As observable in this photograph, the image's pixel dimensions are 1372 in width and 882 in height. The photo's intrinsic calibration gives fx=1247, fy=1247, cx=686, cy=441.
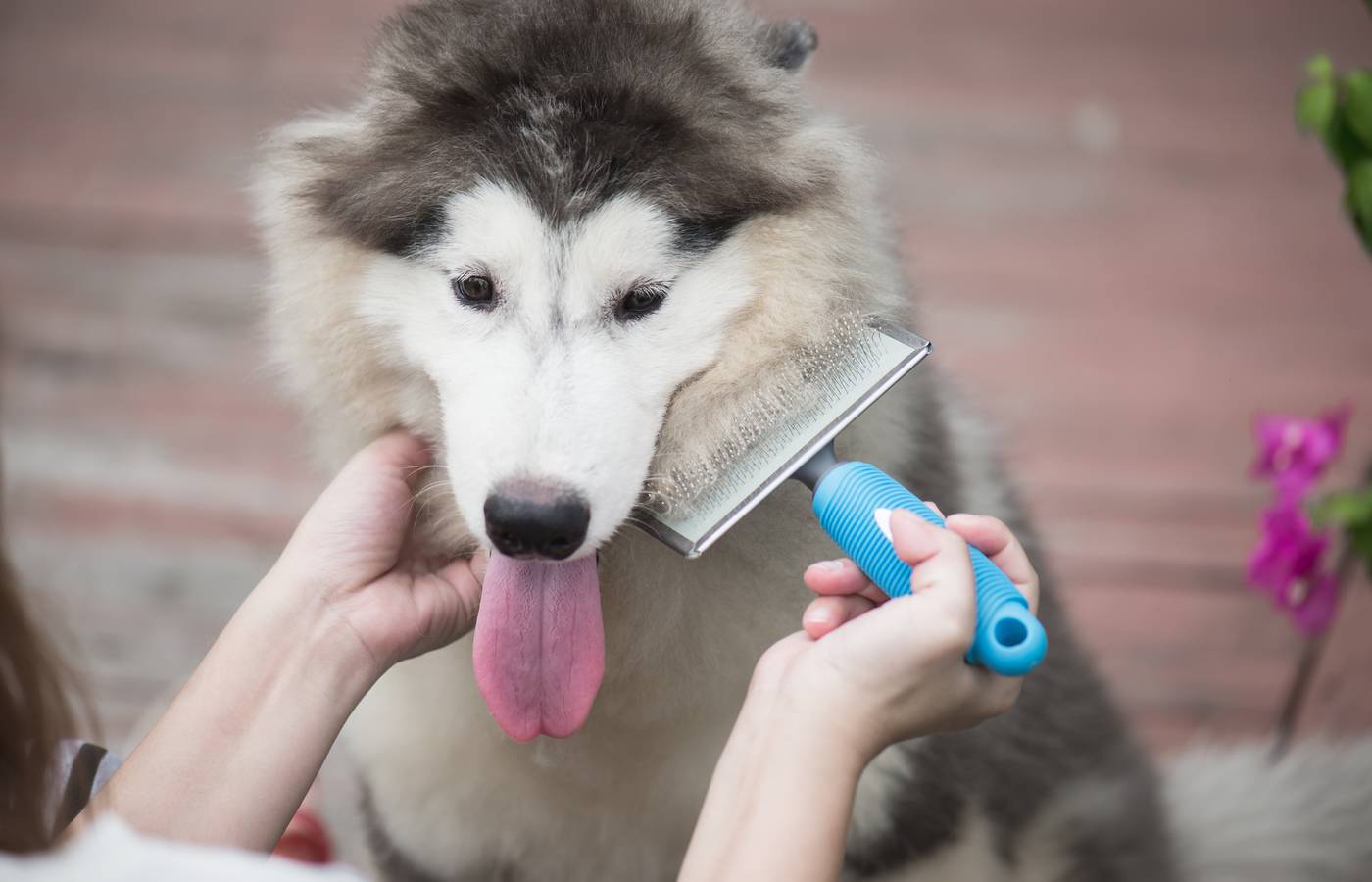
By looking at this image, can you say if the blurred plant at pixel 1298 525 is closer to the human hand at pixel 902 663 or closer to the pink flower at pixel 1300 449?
the pink flower at pixel 1300 449

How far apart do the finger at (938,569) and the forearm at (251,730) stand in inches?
22.6

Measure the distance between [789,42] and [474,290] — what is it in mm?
467

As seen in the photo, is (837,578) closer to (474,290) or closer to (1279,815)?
(474,290)

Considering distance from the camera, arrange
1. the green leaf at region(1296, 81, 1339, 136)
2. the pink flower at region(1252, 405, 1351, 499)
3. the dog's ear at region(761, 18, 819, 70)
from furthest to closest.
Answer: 1. the pink flower at region(1252, 405, 1351, 499)
2. the dog's ear at region(761, 18, 819, 70)
3. the green leaf at region(1296, 81, 1339, 136)

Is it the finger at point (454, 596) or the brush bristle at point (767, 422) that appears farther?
the finger at point (454, 596)

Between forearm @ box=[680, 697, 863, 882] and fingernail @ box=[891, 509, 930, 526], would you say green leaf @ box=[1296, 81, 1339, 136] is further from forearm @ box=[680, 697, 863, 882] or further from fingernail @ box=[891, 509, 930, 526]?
forearm @ box=[680, 697, 863, 882]

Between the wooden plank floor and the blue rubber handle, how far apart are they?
98 centimetres

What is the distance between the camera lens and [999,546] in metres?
1.03

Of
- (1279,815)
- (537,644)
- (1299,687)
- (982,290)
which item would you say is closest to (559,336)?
(537,644)

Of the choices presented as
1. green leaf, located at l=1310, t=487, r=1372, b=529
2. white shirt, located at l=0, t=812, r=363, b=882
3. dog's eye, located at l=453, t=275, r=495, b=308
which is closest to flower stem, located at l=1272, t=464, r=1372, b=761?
green leaf, located at l=1310, t=487, r=1372, b=529

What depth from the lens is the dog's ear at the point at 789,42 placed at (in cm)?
134

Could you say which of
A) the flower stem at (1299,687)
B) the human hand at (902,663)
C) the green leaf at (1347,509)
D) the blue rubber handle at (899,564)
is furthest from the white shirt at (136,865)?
the flower stem at (1299,687)

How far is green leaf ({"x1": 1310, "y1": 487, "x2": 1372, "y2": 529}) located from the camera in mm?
1303

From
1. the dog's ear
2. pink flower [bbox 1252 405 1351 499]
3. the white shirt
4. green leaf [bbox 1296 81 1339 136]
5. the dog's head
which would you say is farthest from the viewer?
pink flower [bbox 1252 405 1351 499]
